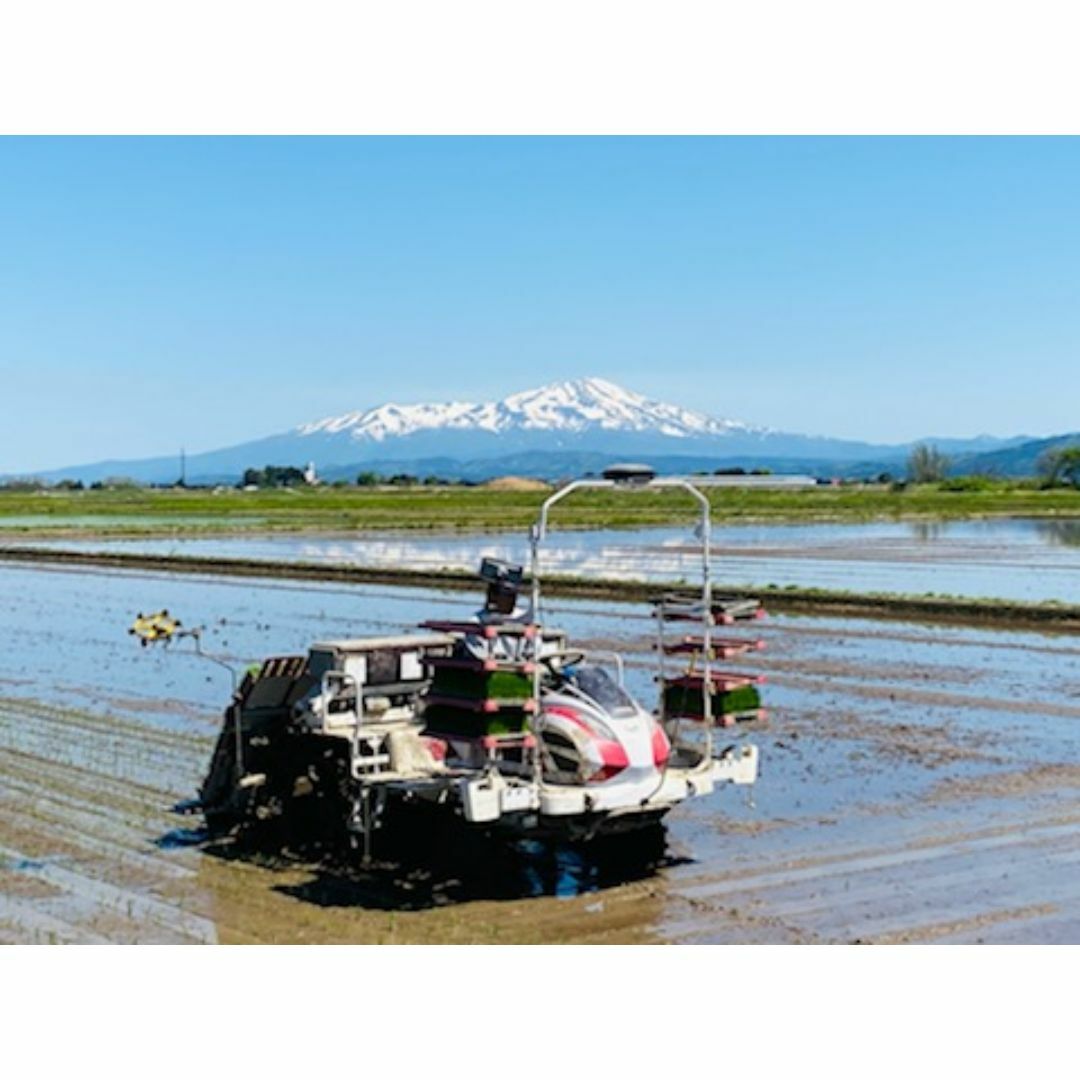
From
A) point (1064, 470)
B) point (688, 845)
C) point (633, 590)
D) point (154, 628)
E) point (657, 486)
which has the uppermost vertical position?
point (1064, 470)

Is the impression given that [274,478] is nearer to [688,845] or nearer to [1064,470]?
[1064,470]

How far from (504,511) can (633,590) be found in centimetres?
3821

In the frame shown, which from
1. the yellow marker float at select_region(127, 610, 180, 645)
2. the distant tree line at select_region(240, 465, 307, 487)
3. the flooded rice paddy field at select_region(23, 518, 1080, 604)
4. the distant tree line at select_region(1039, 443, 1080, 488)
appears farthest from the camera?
the distant tree line at select_region(240, 465, 307, 487)

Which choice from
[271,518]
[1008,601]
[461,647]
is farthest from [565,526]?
[461,647]

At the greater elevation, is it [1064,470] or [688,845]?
[1064,470]

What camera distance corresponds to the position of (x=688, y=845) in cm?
1020

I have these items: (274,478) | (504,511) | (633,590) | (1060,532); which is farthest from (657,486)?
(274,478)

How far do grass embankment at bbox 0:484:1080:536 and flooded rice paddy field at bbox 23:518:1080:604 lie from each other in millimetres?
5080

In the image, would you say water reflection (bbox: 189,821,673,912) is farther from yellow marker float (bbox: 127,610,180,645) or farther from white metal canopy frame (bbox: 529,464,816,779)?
yellow marker float (bbox: 127,610,180,645)

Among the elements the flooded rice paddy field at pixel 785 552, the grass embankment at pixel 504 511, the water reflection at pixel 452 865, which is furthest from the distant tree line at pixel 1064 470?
the water reflection at pixel 452 865

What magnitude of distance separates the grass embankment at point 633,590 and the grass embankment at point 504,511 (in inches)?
593

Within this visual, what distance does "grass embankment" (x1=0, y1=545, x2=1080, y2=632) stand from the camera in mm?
24672

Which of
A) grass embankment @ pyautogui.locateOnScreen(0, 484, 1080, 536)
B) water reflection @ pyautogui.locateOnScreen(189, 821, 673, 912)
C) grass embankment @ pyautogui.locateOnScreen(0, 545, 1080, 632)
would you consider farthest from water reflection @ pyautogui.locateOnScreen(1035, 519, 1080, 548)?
water reflection @ pyautogui.locateOnScreen(189, 821, 673, 912)

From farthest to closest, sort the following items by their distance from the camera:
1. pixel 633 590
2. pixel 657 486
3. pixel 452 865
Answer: pixel 633 590, pixel 452 865, pixel 657 486
